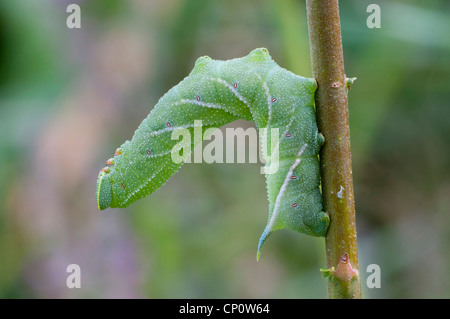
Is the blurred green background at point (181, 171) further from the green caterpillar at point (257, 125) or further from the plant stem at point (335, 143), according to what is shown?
the plant stem at point (335, 143)

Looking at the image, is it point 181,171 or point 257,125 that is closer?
point 257,125

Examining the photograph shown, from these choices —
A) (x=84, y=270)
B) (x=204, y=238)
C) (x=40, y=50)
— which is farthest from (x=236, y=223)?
(x=40, y=50)

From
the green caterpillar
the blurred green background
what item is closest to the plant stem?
the green caterpillar

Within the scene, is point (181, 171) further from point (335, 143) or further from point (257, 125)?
point (335, 143)

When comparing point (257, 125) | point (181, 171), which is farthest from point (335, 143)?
point (181, 171)

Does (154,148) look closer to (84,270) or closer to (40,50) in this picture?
(84,270)

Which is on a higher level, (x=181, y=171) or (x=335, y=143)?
(x=181, y=171)

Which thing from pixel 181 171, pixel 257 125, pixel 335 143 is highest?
pixel 181 171

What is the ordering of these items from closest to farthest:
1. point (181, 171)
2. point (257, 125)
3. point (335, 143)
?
1. point (335, 143)
2. point (257, 125)
3. point (181, 171)
